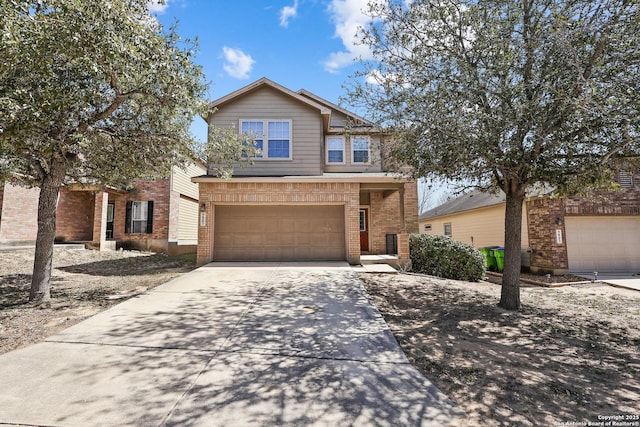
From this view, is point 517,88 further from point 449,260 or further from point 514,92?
point 449,260

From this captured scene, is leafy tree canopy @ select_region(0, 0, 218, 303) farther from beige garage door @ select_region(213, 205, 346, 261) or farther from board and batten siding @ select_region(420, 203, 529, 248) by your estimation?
board and batten siding @ select_region(420, 203, 529, 248)

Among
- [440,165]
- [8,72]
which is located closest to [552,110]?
[440,165]

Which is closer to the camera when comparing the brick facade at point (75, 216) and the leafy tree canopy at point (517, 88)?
the leafy tree canopy at point (517, 88)

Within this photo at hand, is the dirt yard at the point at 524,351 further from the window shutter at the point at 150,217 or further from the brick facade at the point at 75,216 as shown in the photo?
→ the brick facade at the point at 75,216

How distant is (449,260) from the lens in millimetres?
10383

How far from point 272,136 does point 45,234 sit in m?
7.65

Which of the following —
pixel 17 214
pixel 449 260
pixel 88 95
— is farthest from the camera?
pixel 17 214

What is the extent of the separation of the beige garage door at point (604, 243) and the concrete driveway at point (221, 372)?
37.1 ft

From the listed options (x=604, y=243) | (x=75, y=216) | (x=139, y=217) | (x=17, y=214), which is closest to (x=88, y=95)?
(x=139, y=217)

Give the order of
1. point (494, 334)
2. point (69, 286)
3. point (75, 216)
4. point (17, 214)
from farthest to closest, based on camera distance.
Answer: point (75, 216), point (17, 214), point (69, 286), point (494, 334)

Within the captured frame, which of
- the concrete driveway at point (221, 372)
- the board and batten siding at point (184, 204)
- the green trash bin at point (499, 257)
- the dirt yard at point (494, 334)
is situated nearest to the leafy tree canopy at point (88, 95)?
the dirt yard at point (494, 334)

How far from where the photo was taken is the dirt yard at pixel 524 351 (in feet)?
10.2

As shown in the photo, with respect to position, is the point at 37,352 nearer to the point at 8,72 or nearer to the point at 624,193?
the point at 8,72

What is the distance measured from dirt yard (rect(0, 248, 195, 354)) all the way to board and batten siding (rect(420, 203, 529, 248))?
13.8 metres
